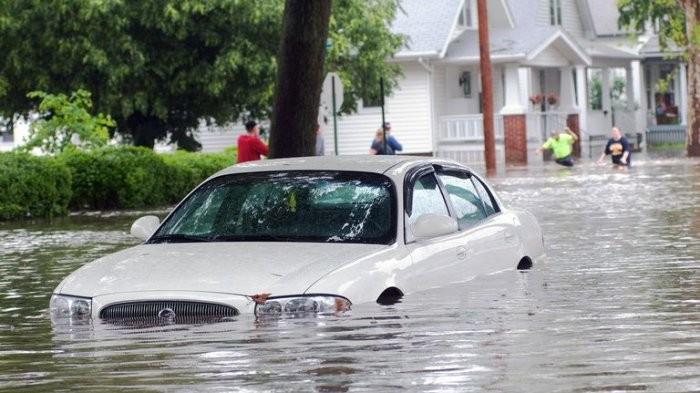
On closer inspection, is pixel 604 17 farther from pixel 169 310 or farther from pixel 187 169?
pixel 169 310

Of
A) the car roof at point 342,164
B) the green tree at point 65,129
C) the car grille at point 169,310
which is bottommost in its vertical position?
the car grille at point 169,310

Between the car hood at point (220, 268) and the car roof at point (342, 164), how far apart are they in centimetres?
115

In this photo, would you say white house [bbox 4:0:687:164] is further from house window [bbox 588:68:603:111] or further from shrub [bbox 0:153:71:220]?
shrub [bbox 0:153:71:220]

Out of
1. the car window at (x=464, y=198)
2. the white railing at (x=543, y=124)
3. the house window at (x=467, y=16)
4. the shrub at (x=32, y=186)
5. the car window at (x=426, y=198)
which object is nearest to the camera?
the car window at (x=426, y=198)

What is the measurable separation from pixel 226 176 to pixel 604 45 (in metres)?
56.9

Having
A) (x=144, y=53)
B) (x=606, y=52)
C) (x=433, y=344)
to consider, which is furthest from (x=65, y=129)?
(x=606, y=52)

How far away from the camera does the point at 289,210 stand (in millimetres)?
11531

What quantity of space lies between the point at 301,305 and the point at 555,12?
2245 inches

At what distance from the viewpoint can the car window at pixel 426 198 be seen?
11547 millimetres

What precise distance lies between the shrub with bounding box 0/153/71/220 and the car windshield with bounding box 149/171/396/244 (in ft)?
55.5

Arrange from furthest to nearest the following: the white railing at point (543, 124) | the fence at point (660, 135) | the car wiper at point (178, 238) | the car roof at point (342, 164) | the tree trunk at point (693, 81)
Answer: the fence at point (660, 135)
the white railing at point (543, 124)
the tree trunk at point (693, 81)
the car roof at point (342, 164)
the car wiper at point (178, 238)

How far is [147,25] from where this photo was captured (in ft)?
141

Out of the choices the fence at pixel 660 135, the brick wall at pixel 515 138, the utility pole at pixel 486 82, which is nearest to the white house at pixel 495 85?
the brick wall at pixel 515 138

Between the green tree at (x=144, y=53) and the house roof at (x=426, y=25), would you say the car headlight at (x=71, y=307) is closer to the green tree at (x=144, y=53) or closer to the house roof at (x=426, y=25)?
the green tree at (x=144, y=53)
